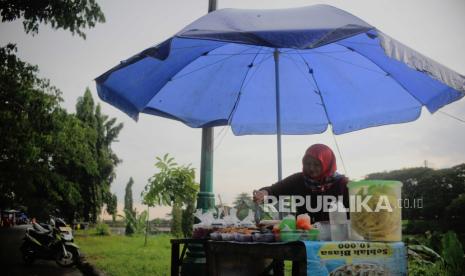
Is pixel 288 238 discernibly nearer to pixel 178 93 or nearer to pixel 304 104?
pixel 178 93

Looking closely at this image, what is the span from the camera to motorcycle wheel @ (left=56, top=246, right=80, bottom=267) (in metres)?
8.02

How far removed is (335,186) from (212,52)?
1671mm

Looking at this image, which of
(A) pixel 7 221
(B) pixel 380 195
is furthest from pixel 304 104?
(A) pixel 7 221

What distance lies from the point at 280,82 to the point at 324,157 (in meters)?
1.59

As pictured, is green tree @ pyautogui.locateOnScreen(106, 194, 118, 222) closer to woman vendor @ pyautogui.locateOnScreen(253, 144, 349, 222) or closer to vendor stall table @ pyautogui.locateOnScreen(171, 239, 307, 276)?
woman vendor @ pyautogui.locateOnScreen(253, 144, 349, 222)

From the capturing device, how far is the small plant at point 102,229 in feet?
57.4

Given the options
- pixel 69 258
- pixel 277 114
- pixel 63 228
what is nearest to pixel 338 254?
pixel 277 114

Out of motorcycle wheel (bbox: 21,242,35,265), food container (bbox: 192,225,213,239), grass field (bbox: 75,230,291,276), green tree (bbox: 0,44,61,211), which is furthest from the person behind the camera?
green tree (bbox: 0,44,61,211)

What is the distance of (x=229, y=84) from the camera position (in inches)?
166

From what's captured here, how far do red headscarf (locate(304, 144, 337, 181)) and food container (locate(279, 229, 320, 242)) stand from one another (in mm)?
1041

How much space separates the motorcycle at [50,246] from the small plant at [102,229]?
361 inches

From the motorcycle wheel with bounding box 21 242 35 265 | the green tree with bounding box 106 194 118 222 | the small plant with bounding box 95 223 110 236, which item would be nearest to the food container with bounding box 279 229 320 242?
the motorcycle wheel with bounding box 21 242 35 265

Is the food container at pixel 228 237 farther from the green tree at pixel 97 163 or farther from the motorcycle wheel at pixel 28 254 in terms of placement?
the green tree at pixel 97 163

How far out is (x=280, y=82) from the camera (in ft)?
14.2
